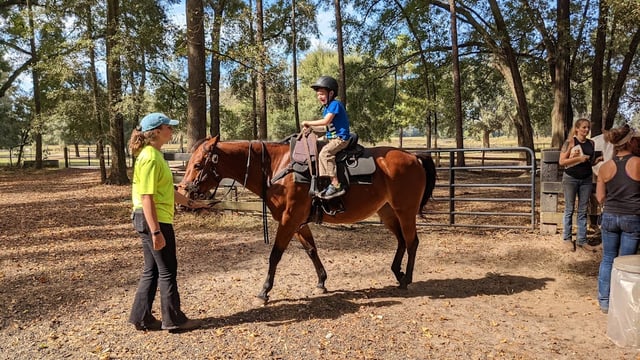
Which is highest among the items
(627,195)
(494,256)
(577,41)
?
(577,41)

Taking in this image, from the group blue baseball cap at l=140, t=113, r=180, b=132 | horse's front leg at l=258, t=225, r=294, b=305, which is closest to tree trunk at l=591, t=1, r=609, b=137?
horse's front leg at l=258, t=225, r=294, b=305

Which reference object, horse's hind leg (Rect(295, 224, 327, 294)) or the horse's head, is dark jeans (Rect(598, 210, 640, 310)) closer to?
horse's hind leg (Rect(295, 224, 327, 294))

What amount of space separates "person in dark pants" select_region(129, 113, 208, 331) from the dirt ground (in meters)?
0.18

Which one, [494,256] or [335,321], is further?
[494,256]

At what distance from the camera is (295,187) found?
4855mm

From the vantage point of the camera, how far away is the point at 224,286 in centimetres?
547

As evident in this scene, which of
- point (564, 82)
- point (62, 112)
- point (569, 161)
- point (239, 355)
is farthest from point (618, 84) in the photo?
point (62, 112)

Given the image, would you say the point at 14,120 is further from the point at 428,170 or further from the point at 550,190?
the point at 550,190

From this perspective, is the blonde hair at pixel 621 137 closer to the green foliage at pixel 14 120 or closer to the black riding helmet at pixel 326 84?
the black riding helmet at pixel 326 84

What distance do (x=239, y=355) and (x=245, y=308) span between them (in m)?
1.07

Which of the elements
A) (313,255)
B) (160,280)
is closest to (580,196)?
(313,255)

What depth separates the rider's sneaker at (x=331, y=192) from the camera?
485 centimetres

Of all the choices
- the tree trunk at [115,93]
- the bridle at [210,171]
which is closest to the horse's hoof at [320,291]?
the bridle at [210,171]

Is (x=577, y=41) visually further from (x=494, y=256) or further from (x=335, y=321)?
(x=335, y=321)
